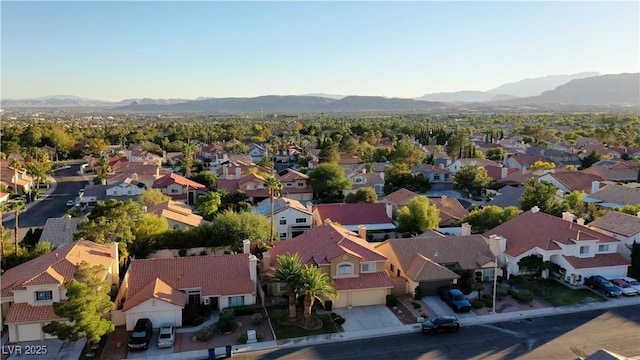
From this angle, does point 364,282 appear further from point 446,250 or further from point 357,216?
point 357,216

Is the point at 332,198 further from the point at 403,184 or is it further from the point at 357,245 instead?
the point at 357,245

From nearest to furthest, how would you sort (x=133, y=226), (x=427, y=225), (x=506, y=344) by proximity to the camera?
(x=506, y=344)
(x=133, y=226)
(x=427, y=225)

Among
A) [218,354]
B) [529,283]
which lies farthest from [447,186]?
[218,354]

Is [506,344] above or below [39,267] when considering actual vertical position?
below

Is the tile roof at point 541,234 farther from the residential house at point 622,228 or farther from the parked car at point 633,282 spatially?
the parked car at point 633,282

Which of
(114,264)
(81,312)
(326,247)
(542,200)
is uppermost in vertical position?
(542,200)

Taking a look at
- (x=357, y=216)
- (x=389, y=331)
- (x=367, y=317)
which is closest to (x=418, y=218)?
(x=357, y=216)
